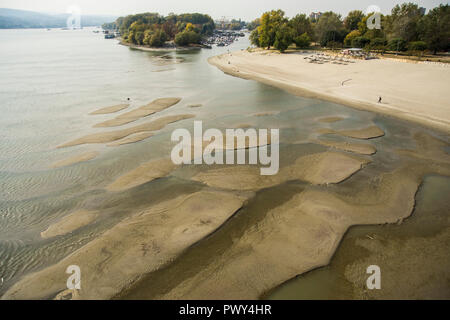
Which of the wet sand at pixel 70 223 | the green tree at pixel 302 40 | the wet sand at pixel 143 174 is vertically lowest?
the wet sand at pixel 70 223

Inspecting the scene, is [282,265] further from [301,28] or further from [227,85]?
[301,28]

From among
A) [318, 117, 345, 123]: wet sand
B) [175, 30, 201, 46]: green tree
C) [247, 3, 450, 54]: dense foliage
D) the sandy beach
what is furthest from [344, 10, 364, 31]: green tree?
[318, 117, 345, 123]: wet sand

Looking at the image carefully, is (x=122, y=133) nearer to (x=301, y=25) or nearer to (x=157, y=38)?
(x=301, y=25)

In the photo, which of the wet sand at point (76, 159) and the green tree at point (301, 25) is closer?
the wet sand at point (76, 159)

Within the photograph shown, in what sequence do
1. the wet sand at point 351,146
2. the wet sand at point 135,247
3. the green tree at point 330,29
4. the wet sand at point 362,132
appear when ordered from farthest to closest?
1. the green tree at point 330,29
2. the wet sand at point 362,132
3. the wet sand at point 351,146
4. the wet sand at point 135,247

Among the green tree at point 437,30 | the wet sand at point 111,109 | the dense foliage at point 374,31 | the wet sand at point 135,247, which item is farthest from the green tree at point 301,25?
the wet sand at point 135,247
